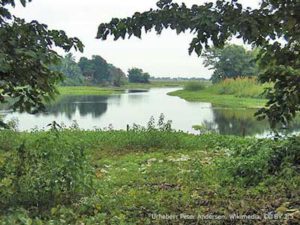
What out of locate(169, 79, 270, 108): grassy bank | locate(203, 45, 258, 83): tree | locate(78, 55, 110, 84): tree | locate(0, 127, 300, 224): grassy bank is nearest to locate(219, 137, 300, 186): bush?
locate(0, 127, 300, 224): grassy bank

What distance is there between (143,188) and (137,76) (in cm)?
12463

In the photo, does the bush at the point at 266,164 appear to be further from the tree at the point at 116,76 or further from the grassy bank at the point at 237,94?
the tree at the point at 116,76

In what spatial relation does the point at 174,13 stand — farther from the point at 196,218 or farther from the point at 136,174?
the point at 136,174

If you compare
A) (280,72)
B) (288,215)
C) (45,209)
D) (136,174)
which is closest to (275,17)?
(280,72)

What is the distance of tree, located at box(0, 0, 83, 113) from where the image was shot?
3.75 m

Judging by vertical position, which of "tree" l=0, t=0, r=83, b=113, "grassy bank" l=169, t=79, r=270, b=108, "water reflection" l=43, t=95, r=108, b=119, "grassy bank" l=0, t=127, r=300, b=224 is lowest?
"water reflection" l=43, t=95, r=108, b=119

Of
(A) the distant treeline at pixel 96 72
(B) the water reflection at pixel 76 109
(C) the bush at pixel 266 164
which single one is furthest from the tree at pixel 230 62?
(C) the bush at pixel 266 164

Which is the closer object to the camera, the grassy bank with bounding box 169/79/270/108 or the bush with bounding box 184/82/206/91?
the grassy bank with bounding box 169/79/270/108

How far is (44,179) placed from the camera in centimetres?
566

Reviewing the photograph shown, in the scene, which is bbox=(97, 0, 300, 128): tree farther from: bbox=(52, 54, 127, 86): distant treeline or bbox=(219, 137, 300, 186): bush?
bbox=(52, 54, 127, 86): distant treeline

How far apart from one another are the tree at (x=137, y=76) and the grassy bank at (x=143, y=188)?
12072 cm

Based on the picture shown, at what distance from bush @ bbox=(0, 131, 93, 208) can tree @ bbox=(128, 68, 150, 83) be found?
403 feet

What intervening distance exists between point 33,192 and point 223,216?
2438 millimetres

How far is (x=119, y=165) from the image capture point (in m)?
9.97
